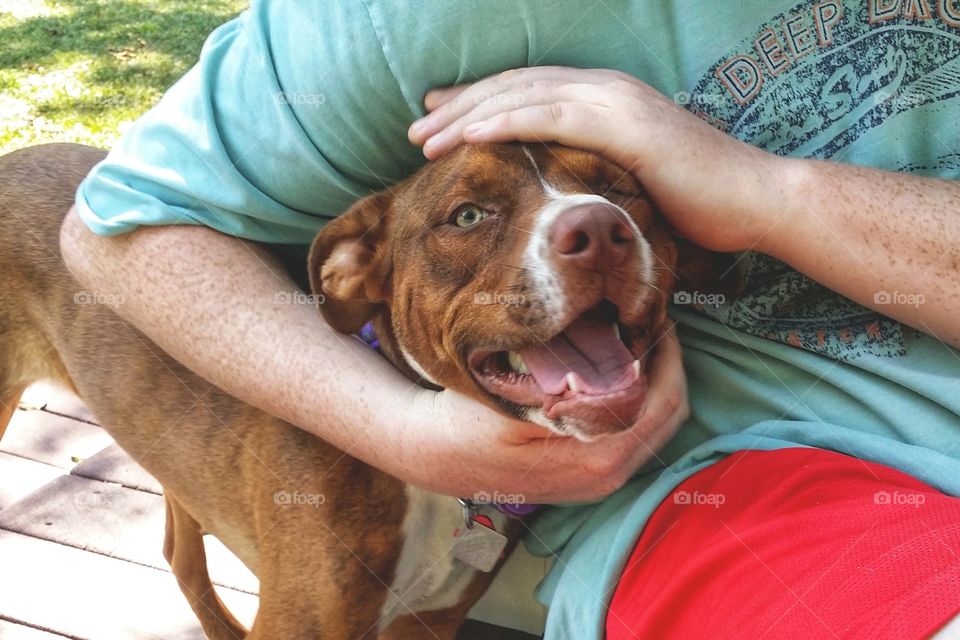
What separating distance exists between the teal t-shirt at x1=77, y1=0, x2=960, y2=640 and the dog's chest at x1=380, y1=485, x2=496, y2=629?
50 cm

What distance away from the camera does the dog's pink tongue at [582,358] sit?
77.8 inches

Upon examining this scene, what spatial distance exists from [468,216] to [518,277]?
0.32m

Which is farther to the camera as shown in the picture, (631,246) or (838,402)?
(838,402)

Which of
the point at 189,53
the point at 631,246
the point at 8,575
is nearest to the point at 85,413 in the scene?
the point at 8,575

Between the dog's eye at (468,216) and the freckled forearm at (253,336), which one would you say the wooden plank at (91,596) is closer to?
the freckled forearm at (253,336)

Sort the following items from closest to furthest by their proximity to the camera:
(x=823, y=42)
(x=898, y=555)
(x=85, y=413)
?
(x=898, y=555)
(x=823, y=42)
(x=85, y=413)

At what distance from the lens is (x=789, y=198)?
1.98m

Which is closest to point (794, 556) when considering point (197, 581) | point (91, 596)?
point (197, 581)

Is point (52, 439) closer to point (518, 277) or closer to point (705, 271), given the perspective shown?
point (518, 277)

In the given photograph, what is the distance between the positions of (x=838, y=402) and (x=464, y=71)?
1115 millimetres

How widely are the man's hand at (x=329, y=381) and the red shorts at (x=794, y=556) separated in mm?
226

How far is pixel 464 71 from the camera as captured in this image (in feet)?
7.11

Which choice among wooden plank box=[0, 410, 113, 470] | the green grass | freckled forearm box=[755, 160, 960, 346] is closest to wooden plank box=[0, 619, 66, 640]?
wooden plank box=[0, 410, 113, 470]

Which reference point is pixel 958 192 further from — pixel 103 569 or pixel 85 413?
pixel 85 413
